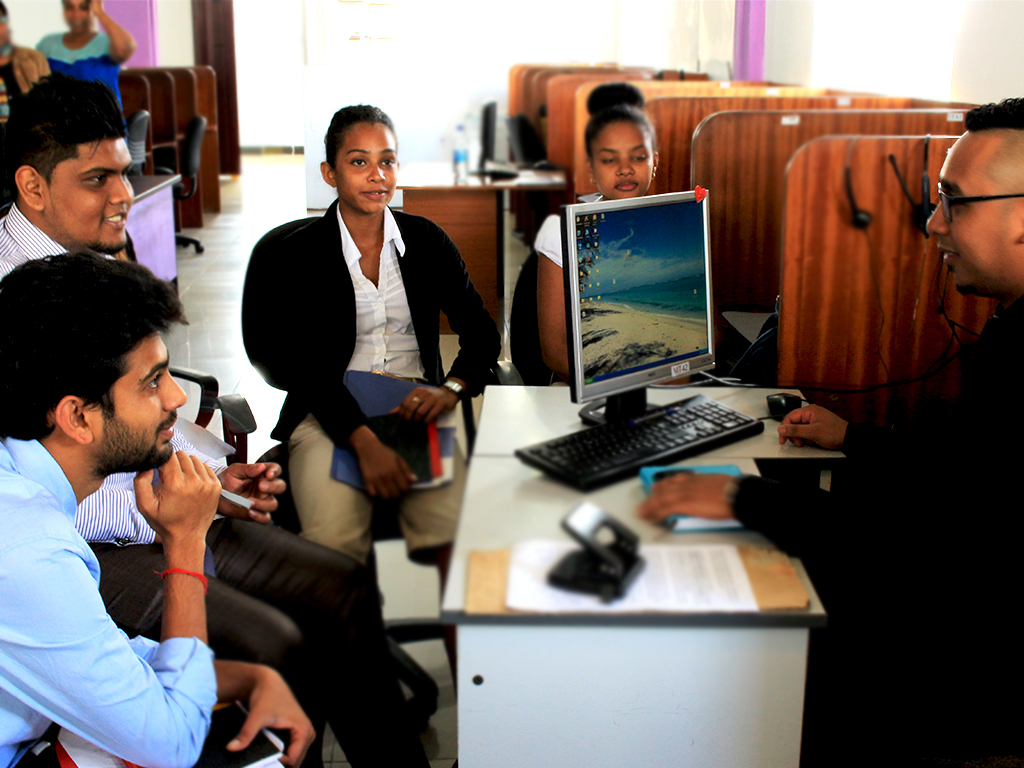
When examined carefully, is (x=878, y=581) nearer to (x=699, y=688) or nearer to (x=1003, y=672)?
(x=1003, y=672)

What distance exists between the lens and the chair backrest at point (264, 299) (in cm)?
110

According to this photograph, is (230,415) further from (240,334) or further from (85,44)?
(85,44)

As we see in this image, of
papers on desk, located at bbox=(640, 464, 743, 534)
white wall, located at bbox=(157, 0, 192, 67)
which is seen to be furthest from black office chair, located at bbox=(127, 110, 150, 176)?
papers on desk, located at bbox=(640, 464, 743, 534)

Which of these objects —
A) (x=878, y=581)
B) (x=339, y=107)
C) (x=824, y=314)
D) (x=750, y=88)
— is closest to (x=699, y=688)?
(x=878, y=581)

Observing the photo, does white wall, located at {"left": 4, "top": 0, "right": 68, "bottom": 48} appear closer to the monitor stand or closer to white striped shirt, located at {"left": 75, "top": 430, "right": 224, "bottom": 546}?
white striped shirt, located at {"left": 75, "top": 430, "right": 224, "bottom": 546}

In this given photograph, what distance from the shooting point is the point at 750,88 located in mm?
3105

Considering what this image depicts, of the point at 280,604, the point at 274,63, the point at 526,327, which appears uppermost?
the point at 274,63

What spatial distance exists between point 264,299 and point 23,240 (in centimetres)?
72

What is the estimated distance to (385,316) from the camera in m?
1.14

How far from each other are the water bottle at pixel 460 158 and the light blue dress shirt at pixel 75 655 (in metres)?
0.66

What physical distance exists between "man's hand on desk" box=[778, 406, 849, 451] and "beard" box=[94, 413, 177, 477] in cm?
90

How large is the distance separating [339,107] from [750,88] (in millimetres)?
2299

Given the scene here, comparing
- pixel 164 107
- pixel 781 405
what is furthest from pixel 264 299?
pixel 164 107

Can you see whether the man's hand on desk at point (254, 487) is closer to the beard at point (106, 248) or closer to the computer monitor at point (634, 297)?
the computer monitor at point (634, 297)
